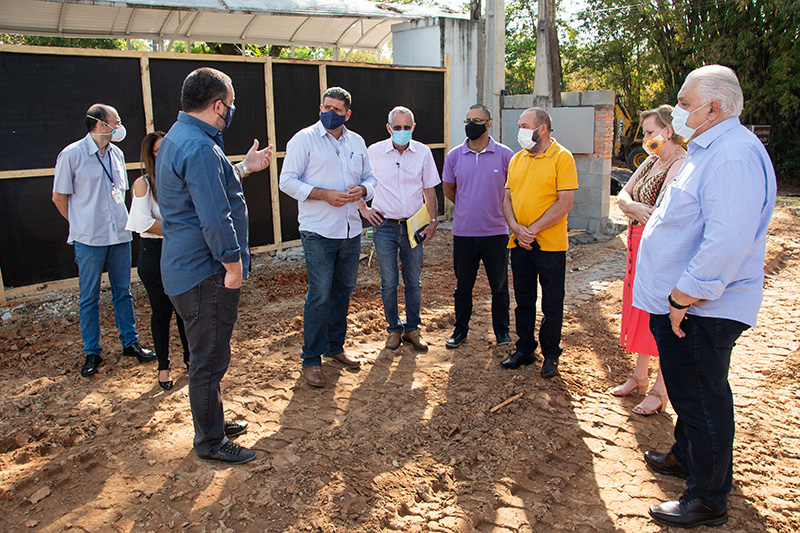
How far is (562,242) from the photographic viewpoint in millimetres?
4617

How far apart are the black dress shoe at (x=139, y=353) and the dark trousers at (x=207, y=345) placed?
1883 millimetres

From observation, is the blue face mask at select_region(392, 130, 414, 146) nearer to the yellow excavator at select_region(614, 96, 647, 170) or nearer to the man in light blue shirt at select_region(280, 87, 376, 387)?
the man in light blue shirt at select_region(280, 87, 376, 387)

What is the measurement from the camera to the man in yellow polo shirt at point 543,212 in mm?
4547

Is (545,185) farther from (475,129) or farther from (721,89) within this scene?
(721,89)

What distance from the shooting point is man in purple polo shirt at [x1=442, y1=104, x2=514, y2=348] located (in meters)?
5.11

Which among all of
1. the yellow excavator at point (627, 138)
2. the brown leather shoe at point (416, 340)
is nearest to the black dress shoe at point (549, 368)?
the brown leather shoe at point (416, 340)

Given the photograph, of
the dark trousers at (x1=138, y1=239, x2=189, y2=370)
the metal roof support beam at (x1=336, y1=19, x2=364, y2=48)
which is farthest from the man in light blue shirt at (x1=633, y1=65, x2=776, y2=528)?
the metal roof support beam at (x1=336, y1=19, x2=364, y2=48)

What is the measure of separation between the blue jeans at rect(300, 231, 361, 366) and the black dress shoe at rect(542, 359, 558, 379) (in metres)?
1.69

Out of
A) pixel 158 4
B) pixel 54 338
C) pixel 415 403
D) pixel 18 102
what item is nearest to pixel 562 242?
pixel 415 403

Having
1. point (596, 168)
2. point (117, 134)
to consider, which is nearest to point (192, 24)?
point (596, 168)

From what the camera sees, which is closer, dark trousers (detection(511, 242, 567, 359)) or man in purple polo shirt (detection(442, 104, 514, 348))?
dark trousers (detection(511, 242, 567, 359))

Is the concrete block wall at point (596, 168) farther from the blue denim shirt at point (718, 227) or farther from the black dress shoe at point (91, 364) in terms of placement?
the black dress shoe at point (91, 364)

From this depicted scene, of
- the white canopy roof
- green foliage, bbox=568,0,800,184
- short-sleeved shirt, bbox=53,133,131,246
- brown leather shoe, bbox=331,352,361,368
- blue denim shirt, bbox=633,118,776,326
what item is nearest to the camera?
blue denim shirt, bbox=633,118,776,326

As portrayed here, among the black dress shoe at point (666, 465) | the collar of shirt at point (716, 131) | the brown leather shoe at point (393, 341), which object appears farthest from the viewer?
the brown leather shoe at point (393, 341)
